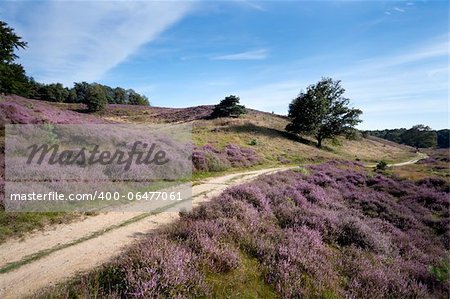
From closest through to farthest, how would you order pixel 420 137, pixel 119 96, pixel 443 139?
1. pixel 119 96
2. pixel 420 137
3. pixel 443 139

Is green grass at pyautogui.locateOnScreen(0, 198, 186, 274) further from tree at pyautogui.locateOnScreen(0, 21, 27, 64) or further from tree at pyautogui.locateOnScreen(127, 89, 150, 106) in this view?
tree at pyautogui.locateOnScreen(127, 89, 150, 106)

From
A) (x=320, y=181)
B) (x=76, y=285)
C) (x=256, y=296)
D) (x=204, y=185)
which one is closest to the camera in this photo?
(x=76, y=285)

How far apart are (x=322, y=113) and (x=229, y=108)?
19.0 m

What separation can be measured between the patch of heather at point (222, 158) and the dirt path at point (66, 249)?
11.4 meters

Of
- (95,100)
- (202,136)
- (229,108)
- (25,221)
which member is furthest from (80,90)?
(25,221)

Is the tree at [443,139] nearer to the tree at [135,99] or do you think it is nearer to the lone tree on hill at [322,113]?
the lone tree on hill at [322,113]

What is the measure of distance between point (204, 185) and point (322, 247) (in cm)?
968

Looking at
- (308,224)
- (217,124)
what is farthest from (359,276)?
(217,124)

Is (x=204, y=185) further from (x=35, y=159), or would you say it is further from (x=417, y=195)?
(x=417, y=195)

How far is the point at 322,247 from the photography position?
8953 mm

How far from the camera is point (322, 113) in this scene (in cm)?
5362

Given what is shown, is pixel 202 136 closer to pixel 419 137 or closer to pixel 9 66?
pixel 9 66

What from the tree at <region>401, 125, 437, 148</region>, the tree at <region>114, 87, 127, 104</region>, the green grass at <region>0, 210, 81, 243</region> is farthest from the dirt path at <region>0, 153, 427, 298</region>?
the tree at <region>401, 125, 437, 148</region>

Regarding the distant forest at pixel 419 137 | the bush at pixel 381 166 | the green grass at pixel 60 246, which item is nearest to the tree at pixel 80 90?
the bush at pixel 381 166
